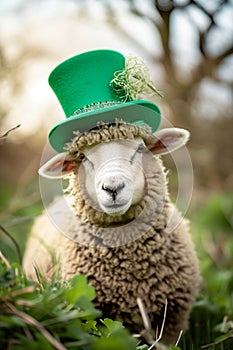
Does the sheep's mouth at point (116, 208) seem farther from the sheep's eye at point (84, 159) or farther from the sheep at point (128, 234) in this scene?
the sheep's eye at point (84, 159)

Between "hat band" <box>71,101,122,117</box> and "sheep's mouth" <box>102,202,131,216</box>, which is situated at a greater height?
"hat band" <box>71,101,122,117</box>

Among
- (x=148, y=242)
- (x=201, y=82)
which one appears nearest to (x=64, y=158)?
(x=148, y=242)

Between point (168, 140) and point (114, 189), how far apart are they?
751mm

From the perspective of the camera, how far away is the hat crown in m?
2.88

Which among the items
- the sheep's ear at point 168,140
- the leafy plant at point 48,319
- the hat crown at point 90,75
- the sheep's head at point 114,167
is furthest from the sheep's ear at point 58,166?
the leafy plant at point 48,319

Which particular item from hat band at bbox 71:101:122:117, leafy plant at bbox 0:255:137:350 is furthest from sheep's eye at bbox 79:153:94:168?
leafy plant at bbox 0:255:137:350

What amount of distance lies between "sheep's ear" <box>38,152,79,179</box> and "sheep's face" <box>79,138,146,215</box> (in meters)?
0.12

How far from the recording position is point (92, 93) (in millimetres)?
2875

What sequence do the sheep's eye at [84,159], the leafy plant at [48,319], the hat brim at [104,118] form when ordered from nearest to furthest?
the leafy plant at [48,319]
the hat brim at [104,118]
the sheep's eye at [84,159]

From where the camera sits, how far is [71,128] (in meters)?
2.86

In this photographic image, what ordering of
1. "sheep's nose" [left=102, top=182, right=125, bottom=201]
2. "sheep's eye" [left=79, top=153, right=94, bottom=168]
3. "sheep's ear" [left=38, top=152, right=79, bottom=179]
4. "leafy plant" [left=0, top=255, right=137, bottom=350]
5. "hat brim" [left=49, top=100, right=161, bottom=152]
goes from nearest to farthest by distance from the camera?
"leafy plant" [left=0, top=255, right=137, bottom=350]
"sheep's nose" [left=102, top=182, right=125, bottom=201]
"hat brim" [left=49, top=100, right=161, bottom=152]
"sheep's eye" [left=79, top=153, right=94, bottom=168]
"sheep's ear" [left=38, top=152, right=79, bottom=179]

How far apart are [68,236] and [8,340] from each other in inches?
58.7

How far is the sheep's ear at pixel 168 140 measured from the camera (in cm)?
306

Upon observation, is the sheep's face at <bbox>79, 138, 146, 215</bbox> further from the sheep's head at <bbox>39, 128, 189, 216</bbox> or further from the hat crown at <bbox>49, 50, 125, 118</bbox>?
the hat crown at <bbox>49, 50, 125, 118</bbox>
